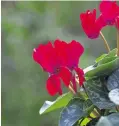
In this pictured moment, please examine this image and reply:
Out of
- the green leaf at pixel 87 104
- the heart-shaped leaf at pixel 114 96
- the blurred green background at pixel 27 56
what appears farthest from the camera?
the blurred green background at pixel 27 56

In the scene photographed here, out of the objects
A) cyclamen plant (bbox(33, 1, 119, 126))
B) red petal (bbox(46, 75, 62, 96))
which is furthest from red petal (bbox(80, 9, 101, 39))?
red petal (bbox(46, 75, 62, 96))

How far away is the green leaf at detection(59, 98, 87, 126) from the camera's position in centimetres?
78

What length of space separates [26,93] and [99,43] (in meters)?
0.49

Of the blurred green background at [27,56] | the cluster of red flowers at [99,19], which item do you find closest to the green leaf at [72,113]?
the cluster of red flowers at [99,19]

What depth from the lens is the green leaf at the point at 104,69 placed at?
77 centimetres

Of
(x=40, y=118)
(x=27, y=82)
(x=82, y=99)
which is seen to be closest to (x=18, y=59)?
(x=27, y=82)

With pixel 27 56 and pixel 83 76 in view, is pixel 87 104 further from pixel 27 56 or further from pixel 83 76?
pixel 27 56

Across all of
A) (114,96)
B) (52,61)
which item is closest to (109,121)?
(114,96)

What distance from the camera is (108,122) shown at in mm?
704

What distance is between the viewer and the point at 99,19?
820 mm

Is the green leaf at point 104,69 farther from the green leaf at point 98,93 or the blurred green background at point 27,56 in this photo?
the blurred green background at point 27,56

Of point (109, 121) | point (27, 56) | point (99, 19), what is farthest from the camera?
point (27, 56)

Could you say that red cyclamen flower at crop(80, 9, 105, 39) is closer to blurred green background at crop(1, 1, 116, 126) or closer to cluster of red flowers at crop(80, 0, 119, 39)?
cluster of red flowers at crop(80, 0, 119, 39)

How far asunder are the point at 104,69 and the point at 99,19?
10 centimetres
